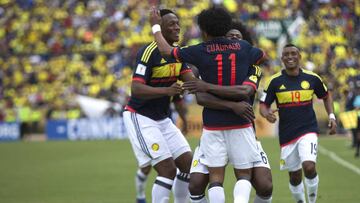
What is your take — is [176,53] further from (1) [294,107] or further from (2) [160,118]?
(1) [294,107]

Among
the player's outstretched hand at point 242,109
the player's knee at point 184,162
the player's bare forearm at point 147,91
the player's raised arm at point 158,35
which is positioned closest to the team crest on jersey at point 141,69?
the player's bare forearm at point 147,91

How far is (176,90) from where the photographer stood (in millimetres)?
8164

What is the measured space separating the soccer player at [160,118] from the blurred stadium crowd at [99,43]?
19.1 metres

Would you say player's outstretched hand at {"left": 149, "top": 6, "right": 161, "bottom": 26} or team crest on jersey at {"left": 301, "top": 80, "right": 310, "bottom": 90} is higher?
player's outstretched hand at {"left": 149, "top": 6, "right": 161, "bottom": 26}

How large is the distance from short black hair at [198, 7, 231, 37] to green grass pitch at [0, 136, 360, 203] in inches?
185

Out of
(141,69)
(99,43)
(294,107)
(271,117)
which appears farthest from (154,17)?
(99,43)

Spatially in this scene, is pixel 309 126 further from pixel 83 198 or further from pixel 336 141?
pixel 336 141

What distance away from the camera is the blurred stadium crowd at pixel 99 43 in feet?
100

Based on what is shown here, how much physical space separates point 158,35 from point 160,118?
160 centimetres

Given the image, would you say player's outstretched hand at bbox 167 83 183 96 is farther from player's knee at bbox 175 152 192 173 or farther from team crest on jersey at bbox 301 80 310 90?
team crest on jersey at bbox 301 80 310 90

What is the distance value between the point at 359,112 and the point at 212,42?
13.2 metres

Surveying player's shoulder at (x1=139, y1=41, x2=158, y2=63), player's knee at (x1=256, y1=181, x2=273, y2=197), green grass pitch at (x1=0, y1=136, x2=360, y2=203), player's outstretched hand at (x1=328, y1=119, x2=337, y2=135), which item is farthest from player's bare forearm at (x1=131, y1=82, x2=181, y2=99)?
green grass pitch at (x1=0, y1=136, x2=360, y2=203)

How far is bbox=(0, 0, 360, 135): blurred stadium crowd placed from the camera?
30.6 meters

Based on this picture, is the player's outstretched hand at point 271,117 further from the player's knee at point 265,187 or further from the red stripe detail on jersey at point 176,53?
the red stripe detail on jersey at point 176,53
